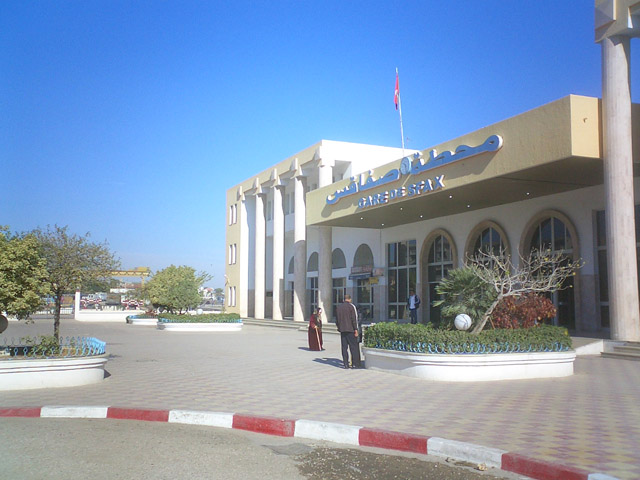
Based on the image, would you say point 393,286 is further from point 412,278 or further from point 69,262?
point 69,262

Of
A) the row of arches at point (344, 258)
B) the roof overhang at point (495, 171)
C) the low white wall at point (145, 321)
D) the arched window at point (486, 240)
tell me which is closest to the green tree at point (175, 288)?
the low white wall at point (145, 321)

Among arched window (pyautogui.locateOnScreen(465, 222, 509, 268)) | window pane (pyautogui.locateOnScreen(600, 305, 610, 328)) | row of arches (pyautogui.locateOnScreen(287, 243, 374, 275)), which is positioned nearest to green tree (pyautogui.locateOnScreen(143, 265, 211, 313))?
row of arches (pyautogui.locateOnScreen(287, 243, 374, 275))

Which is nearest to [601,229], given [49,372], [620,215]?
[620,215]

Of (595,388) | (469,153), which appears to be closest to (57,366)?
(595,388)

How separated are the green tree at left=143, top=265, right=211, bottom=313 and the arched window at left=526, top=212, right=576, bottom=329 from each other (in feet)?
65.3

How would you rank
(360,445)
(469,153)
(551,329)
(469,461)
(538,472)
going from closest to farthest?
1. (538,472)
2. (469,461)
3. (360,445)
4. (551,329)
5. (469,153)

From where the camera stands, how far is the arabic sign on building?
20.2 metres

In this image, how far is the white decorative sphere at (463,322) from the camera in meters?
13.6

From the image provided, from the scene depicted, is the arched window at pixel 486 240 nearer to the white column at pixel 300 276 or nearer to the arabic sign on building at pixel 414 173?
the arabic sign on building at pixel 414 173

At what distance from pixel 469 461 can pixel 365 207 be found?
69.7 feet

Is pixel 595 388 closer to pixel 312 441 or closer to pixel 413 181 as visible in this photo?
pixel 312 441

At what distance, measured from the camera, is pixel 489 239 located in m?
26.3

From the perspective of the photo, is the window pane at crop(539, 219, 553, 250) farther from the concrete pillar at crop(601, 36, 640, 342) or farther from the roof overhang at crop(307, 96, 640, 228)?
the concrete pillar at crop(601, 36, 640, 342)

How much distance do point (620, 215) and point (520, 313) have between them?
4861 millimetres
